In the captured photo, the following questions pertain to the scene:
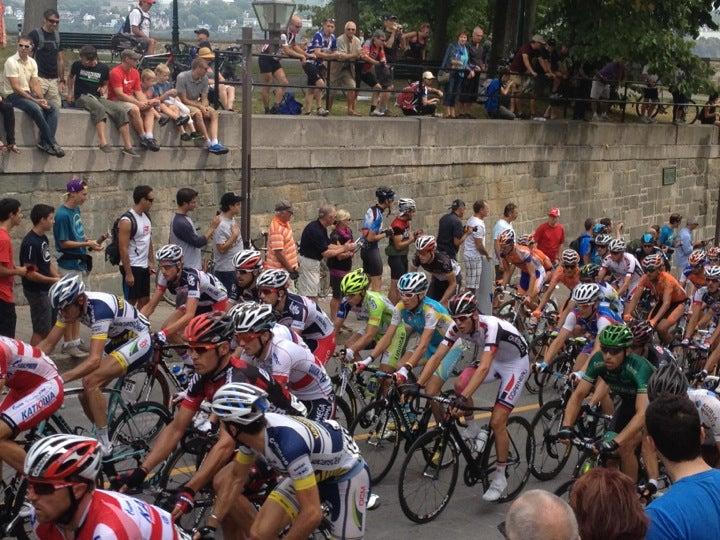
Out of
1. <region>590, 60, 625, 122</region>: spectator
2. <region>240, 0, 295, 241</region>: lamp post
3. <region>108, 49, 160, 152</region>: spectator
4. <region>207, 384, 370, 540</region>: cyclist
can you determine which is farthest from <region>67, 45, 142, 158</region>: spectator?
<region>590, 60, 625, 122</region>: spectator

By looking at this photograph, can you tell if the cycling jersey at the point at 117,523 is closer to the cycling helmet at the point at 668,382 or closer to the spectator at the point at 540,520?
the spectator at the point at 540,520

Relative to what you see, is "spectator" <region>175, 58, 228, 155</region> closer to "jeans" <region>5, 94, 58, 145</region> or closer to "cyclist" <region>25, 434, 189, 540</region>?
"jeans" <region>5, 94, 58, 145</region>

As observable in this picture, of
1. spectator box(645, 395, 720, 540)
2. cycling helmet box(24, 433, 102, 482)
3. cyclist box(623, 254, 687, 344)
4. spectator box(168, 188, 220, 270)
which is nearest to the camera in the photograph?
spectator box(645, 395, 720, 540)

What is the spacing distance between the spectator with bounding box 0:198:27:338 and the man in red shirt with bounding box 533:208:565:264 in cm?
1015

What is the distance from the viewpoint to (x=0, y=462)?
786 cm

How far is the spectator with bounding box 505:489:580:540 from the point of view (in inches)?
165

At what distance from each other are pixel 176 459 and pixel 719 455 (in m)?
3.78

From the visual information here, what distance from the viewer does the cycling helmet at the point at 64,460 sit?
5.25 metres

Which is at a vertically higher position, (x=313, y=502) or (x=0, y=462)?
(x=313, y=502)

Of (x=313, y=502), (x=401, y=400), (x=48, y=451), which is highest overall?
(x=48, y=451)

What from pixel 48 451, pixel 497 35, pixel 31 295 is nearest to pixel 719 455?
pixel 48 451

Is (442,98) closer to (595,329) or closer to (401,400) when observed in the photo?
(595,329)

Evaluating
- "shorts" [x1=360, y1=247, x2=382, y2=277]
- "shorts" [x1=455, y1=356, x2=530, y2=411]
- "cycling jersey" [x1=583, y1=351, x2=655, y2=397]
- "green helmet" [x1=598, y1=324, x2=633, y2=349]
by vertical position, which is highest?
"green helmet" [x1=598, y1=324, x2=633, y2=349]

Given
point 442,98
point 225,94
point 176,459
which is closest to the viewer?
point 176,459
